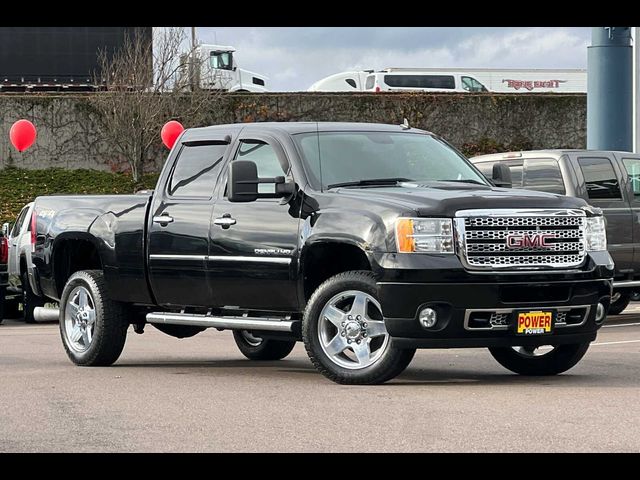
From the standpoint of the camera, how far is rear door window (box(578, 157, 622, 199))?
16984 mm

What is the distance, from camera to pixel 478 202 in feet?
35.0

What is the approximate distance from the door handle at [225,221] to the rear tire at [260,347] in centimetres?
216

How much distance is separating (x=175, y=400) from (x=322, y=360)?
1.21 metres

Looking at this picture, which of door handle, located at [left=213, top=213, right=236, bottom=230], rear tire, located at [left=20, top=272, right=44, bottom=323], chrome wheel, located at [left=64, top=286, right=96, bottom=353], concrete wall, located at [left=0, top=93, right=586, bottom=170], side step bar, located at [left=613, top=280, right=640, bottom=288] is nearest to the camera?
door handle, located at [left=213, top=213, right=236, bottom=230]

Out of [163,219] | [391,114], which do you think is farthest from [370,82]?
[163,219]

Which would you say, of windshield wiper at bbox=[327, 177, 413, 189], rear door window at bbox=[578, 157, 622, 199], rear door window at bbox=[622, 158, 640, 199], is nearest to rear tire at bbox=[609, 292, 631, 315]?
rear door window at bbox=[622, 158, 640, 199]

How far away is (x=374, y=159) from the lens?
468 inches

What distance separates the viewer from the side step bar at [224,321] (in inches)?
451

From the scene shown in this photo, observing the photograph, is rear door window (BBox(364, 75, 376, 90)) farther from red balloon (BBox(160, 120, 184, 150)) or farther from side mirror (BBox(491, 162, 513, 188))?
side mirror (BBox(491, 162, 513, 188))

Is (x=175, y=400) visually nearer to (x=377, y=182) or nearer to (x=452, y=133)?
(x=377, y=182)

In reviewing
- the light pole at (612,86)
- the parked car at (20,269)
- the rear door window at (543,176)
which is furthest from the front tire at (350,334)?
the light pole at (612,86)

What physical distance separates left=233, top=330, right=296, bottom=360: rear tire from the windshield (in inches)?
99.0

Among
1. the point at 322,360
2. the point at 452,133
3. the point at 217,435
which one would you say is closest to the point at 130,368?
the point at 322,360

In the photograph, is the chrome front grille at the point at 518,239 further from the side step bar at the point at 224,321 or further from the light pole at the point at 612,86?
the light pole at the point at 612,86
